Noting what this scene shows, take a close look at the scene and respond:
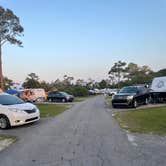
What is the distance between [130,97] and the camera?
2322 centimetres

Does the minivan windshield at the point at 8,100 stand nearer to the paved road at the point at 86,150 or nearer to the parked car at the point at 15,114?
the parked car at the point at 15,114

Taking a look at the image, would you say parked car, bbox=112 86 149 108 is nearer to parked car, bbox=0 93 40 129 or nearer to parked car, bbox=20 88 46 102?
parked car, bbox=0 93 40 129

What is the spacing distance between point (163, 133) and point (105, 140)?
96.9 inches

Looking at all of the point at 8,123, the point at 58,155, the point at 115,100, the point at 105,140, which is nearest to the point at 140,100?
the point at 115,100

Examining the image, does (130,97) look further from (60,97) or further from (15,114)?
(60,97)

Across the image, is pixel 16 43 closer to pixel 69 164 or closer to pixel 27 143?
pixel 27 143

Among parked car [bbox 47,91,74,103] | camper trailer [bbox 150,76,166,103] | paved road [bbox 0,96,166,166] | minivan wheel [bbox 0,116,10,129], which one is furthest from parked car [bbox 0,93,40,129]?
parked car [bbox 47,91,74,103]

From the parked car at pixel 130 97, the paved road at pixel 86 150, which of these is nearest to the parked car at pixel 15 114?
the paved road at pixel 86 150

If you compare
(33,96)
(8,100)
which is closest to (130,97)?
(8,100)

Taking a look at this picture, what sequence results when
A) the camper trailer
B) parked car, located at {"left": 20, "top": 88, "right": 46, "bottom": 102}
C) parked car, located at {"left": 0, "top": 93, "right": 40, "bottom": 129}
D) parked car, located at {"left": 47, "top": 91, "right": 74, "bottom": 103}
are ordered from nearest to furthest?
parked car, located at {"left": 0, "top": 93, "right": 40, "bottom": 129}, the camper trailer, parked car, located at {"left": 20, "top": 88, "right": 46, "bottom": 102}, parked car, located at {"left": 47, "top": 91, "right": 74, "bottom": 103}

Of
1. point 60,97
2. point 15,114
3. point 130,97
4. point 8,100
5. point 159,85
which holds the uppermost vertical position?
point 159,85

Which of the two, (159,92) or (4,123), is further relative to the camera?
(159,92)

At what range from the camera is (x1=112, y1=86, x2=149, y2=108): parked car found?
23219 millimetres

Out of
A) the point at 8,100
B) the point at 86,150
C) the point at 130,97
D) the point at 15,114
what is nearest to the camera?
the point at 86,150
